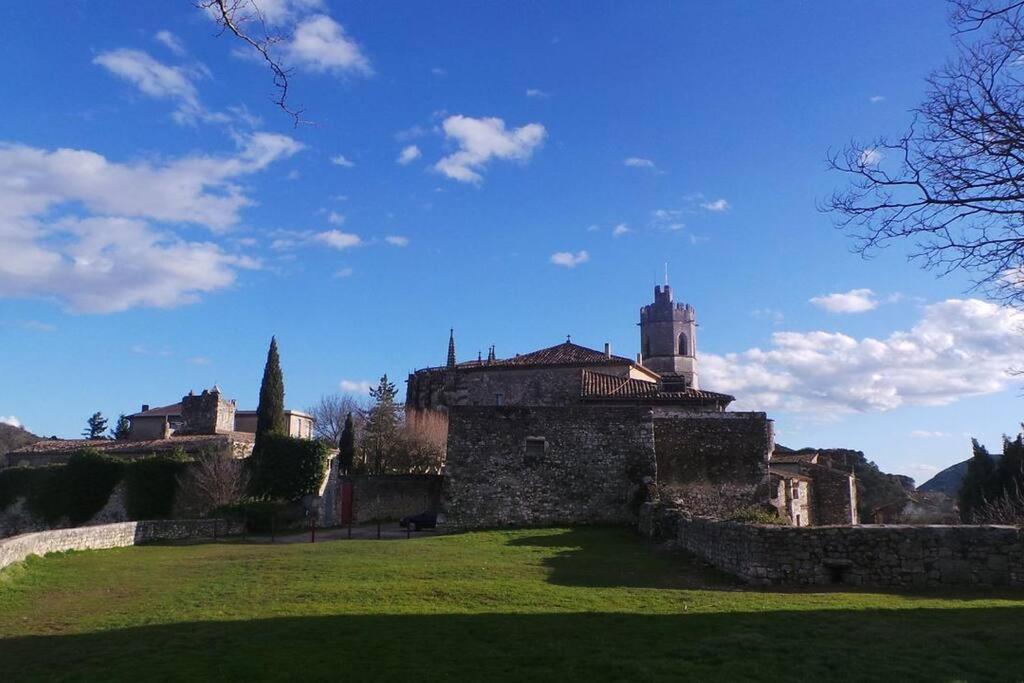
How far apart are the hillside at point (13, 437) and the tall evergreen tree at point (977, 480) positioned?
7182 cm

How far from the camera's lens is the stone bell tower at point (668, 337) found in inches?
3656

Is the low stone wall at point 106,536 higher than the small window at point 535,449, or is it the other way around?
the small window at point 535,449

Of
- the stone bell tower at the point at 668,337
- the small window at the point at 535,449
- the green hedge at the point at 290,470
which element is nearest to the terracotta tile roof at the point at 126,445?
the green hedge at the point at 290,470

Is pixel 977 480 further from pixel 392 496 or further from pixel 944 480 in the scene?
pixel 944 480

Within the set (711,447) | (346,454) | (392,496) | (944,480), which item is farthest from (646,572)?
(944,480)

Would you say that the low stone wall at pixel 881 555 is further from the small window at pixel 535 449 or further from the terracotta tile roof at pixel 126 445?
the terracotta tile roof at pixel 126 445

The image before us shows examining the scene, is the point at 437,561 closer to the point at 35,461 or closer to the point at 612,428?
the point at 612,428

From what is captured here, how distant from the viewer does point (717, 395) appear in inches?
1444

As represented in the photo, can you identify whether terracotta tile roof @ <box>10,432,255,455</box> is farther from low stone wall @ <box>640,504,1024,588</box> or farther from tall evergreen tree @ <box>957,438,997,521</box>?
tall evergreen tree @ <box>957,438,997,521</box>

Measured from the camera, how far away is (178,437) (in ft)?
169

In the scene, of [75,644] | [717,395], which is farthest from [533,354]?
[75,644]

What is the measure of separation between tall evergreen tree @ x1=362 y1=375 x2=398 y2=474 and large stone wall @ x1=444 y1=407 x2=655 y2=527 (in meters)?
19.5

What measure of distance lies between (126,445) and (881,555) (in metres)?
44.8

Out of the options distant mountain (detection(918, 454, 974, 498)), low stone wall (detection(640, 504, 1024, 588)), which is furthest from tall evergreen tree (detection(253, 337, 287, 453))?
distant mountain (detection(918, 454, 974, 498))
